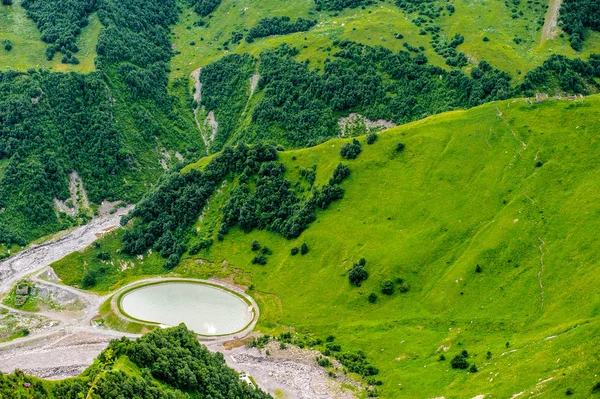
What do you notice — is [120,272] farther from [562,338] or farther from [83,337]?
[562,338]

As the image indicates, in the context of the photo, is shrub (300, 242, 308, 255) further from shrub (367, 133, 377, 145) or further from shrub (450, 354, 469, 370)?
shrub (450, 354, 469, 370)

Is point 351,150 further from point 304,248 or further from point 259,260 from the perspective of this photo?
point 259,260

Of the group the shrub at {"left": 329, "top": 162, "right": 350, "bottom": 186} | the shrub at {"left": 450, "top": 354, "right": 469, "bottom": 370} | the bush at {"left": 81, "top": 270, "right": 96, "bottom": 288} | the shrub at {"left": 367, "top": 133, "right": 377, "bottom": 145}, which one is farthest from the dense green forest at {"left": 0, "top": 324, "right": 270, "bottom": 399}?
the shrub at {"left": 367, "top": 133, "right": 377, "bottom": 145}

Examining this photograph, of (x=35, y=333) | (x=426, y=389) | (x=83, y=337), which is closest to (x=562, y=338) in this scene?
(x=426, y=389)

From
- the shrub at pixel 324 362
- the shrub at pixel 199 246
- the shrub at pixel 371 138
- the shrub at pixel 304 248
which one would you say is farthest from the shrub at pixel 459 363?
the shrub at pixel 199 246

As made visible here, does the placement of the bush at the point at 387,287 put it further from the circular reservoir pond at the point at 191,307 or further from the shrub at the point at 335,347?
the circular reservoir pond at the point at 191,307

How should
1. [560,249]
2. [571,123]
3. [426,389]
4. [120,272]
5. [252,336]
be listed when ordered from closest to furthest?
1. [426,389]
2. [560,249]
3. [252,336]
4. [571,123]
5. [120,272]

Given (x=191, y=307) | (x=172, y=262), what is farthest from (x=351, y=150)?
(x=191, y=307)
